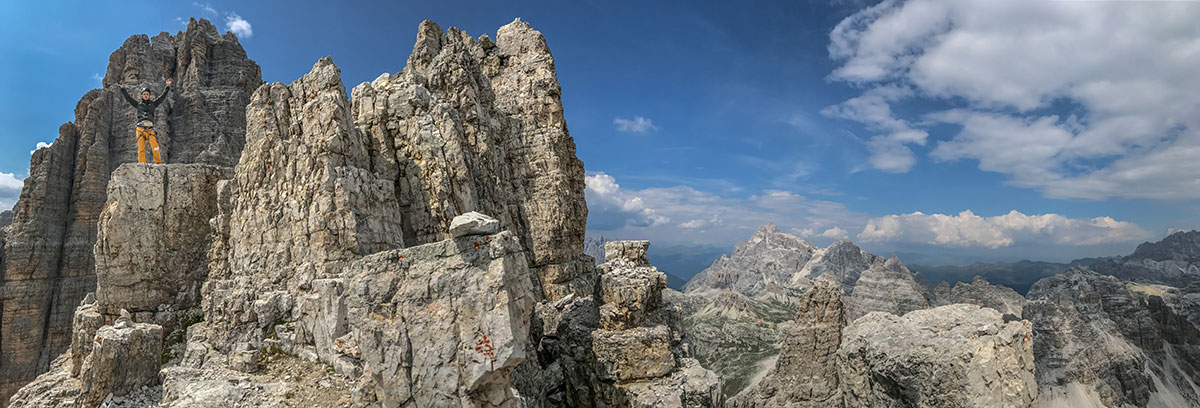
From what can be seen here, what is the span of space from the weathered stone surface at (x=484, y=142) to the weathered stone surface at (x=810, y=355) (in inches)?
960

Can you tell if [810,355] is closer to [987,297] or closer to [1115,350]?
[1115,350]

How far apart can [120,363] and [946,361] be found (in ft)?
96.1

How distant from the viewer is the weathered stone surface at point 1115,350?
80.6 meters

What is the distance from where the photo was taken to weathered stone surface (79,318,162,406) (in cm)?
1766

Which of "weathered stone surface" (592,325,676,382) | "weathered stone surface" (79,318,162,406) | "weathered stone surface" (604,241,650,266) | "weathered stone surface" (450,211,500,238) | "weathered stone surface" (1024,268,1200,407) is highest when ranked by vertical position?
"weathered stone surface" (450,211,500,238)

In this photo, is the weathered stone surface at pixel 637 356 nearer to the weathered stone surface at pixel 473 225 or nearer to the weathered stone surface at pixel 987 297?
the weathered stone surface at pixel 473 225

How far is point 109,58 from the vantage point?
65.3 m

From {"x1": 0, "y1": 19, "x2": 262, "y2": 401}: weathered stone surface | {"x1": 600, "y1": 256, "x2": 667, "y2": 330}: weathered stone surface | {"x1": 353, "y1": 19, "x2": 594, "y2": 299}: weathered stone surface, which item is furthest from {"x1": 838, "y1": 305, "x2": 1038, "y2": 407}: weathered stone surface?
{"x1": 0, "y1": 19, "x2": 262, "y2": 401}: weathered stone surface

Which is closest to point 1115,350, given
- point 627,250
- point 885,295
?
point 885,295

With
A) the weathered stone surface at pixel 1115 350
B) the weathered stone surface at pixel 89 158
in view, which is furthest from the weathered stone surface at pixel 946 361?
the weathered stone surface at pixel 1115 350

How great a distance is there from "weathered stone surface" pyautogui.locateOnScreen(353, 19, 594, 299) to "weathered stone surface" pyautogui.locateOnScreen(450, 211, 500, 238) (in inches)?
421

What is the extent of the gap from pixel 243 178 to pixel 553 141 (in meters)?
21.1

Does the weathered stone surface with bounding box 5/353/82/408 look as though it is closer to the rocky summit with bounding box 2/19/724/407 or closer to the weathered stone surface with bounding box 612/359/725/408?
the rocky summit with bounding box 2/19/724/407

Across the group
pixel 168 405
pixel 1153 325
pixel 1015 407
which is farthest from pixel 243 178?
pixel 1153 325
